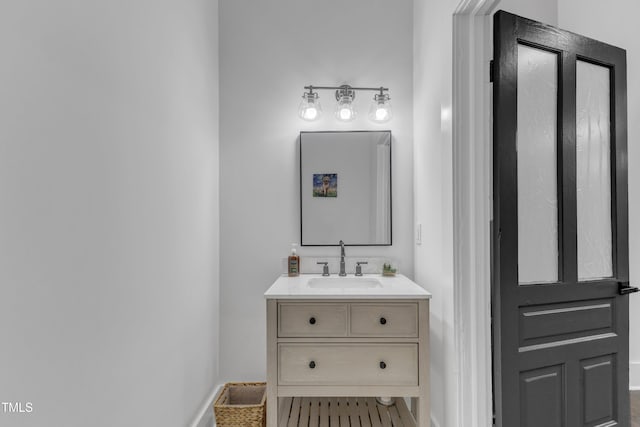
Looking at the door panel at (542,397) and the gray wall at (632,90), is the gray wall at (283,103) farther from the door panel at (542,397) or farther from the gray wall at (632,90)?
the gray wall at (632,90)

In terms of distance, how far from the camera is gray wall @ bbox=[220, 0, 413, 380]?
2367 millimetres

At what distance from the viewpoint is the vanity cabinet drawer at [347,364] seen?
1726 mm

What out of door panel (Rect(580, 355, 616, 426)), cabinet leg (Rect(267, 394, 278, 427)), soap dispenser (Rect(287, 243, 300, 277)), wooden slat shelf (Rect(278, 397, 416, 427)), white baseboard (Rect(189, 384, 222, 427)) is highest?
soap dispenser (Rect(287, 243, 300, 277))

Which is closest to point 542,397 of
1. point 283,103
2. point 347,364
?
point 347,364

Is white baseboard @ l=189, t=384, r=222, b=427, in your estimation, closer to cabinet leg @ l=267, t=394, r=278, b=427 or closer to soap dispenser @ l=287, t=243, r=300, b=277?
cabinet leg @ l=267, t=394, r=278, b=427

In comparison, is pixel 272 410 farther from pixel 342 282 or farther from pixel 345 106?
pixel 345 106

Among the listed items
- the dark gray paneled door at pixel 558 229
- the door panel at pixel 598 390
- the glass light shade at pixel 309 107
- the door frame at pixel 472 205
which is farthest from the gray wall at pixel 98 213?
the door panel at pixel 598 390

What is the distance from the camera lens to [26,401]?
0.80 metres

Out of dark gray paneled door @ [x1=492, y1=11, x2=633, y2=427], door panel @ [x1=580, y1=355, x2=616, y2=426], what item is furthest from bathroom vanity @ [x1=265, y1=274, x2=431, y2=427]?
door panel @ [x1=580, y1=355, x2=616, y2=426]

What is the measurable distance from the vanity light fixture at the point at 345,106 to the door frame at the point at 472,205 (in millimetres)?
755

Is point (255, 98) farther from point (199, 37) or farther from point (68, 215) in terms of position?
point (68, 215)

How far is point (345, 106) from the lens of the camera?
7.55 ft

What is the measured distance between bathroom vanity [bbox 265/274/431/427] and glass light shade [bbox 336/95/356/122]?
1124mm

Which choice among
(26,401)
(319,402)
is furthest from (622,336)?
(26,401)
